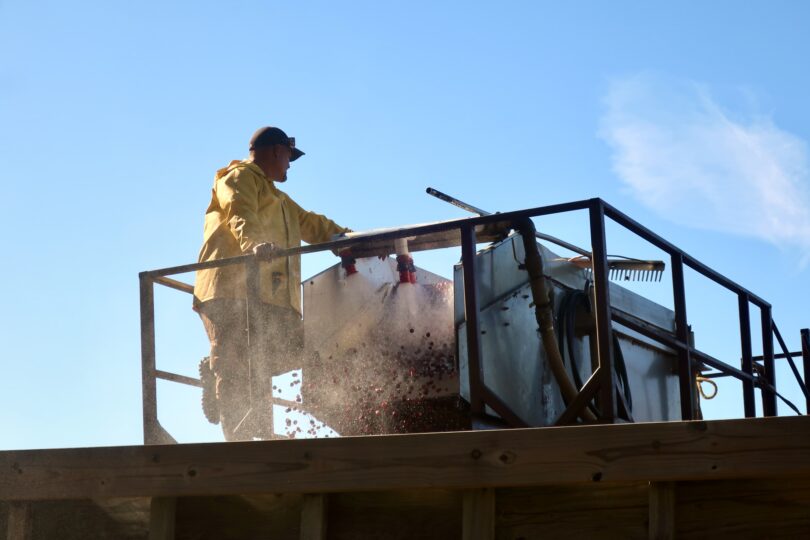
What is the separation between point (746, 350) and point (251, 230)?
282cm

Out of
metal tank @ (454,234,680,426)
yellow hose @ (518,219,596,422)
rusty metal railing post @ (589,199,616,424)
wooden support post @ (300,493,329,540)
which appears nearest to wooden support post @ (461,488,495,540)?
wooden support post @ (300,493,329,540)

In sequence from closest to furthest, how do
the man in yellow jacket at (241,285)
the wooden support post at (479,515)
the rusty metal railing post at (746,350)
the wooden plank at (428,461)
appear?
the wooden plank at (428,461), the wooden support post at (479,515), the man in yellow jacket at (241,285), the rusty metal railing post at (746,350)

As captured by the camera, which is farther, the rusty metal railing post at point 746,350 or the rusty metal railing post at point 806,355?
the rusty metal railing post at point 806,355

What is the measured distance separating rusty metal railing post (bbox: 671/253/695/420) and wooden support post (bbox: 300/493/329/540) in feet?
7.21

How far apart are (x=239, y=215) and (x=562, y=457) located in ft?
11.1

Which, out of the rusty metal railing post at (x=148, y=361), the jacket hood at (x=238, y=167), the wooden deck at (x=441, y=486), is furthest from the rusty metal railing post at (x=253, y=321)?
the wooden deck at (x=441, y=486)

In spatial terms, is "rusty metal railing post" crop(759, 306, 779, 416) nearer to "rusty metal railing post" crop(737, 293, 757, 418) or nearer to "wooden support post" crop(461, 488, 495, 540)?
"rusty metal railing post" crop(737, 293, 757, 418)

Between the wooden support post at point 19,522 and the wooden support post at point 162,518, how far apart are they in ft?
1.65

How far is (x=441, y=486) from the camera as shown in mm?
3330

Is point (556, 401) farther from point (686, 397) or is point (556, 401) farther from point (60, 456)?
point (60, 456)

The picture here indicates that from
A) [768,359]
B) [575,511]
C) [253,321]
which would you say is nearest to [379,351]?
[253,321]

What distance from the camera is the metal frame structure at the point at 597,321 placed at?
4.66 metres

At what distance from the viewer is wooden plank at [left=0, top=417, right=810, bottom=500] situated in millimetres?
3039

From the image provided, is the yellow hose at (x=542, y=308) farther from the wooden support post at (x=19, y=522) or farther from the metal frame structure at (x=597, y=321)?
the wooden support post at (x=19, y=522)
